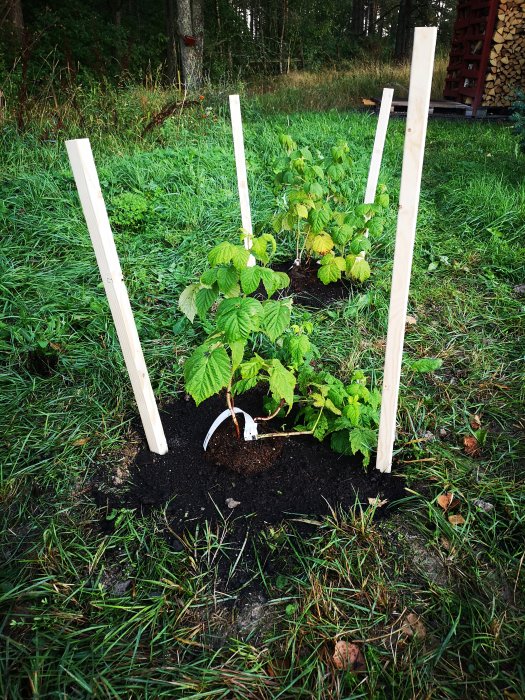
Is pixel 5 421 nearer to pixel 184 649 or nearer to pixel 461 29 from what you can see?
pixel 184 649

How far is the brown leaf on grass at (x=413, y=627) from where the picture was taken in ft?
4.25

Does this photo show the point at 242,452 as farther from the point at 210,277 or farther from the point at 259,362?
the point at 210,277

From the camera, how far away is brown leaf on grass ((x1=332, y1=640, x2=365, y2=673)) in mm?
1236

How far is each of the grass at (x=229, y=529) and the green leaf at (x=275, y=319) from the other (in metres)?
0.72

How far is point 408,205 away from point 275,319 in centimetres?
54

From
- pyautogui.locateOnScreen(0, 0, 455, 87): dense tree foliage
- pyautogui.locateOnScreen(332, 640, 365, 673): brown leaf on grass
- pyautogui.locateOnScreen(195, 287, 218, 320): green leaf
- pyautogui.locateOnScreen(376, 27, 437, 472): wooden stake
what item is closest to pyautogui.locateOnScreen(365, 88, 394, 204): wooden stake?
pyautogui.locateOnScreen(376, 27, 437, 472): wooden stake

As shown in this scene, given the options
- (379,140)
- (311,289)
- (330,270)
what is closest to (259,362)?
(330,270)

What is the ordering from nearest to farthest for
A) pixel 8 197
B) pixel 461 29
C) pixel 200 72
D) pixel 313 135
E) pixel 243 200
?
pixel 243 200 → pixel 8 197 → pixel 313 135 → pixel 200 72 → pixel 461 29

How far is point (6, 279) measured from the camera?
2771mm

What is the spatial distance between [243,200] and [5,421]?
1.71 m

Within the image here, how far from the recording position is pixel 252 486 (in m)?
1.72

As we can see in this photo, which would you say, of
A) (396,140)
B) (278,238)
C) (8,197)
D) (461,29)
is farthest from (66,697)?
(461,29)

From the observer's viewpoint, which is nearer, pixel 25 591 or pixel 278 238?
pixel 25 591

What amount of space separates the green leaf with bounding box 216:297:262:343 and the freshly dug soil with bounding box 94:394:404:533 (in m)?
0.66
